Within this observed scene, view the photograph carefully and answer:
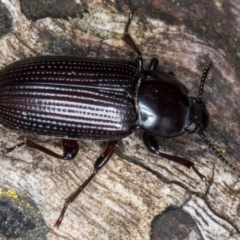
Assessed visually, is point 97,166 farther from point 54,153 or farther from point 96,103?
point 96,103

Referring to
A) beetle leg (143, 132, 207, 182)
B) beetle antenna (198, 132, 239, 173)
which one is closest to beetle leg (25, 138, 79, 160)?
beetle leg (143, 132, 207, 182)

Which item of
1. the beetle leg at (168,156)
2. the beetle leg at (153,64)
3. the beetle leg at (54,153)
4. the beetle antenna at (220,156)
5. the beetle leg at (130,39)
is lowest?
the beetle leg at (54,153)

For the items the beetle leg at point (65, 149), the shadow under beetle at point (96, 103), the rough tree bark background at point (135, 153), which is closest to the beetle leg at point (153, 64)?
the shadow under beetle at point (96, 103)

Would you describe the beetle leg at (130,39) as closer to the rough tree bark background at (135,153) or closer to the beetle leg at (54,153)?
the rough tree bark background at (135,153)

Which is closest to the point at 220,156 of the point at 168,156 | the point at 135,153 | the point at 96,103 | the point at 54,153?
the point at 168,156

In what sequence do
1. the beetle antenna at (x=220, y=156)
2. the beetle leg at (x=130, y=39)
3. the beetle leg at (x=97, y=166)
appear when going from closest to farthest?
the beetle leg at (x=97, y=166), the beetle antenna at (x=220, y=156), the beetle leg at (x=130, y=39)

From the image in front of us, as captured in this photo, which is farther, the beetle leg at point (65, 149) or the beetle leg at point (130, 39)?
the beetle leg at point (130, 39)
